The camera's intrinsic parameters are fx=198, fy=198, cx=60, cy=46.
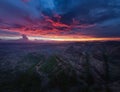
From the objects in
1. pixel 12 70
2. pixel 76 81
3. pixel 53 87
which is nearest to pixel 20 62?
pixel 12 70

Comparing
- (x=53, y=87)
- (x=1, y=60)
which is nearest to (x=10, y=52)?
(x=1, y=60)

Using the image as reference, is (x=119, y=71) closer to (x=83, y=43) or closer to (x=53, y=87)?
(x=83, y=43)

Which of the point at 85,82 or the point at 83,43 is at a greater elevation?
the point at 83,43

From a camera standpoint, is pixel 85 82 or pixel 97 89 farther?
pixel 85 82

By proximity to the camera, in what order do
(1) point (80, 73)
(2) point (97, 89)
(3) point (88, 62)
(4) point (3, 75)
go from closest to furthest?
(2) point (97, 89) → (4) point (3, 75) → (1) point (80, 73) → (3) point (88, 62)

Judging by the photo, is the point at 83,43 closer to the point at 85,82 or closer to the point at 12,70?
the point at 85,82

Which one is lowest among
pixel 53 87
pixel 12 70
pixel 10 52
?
pixel 53 87

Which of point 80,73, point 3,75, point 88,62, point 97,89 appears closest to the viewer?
point 97,89
